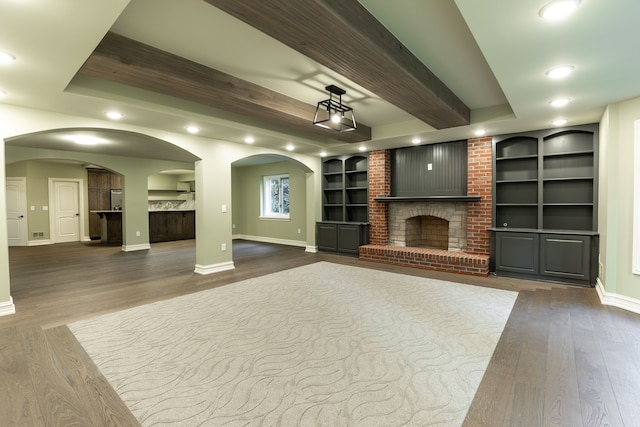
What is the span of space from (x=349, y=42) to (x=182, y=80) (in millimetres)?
1705

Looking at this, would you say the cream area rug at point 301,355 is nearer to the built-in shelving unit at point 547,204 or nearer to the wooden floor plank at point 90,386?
the wooden floor plank at point 90,386

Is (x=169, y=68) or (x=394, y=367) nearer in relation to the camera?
(x=394, y=367)

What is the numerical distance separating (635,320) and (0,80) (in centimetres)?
629

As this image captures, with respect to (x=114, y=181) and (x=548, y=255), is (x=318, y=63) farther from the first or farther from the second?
(x=114, y=181)

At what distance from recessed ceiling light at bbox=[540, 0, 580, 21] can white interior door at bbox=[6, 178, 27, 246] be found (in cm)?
1158

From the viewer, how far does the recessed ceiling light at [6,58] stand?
2.24 metres

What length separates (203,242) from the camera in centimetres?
511

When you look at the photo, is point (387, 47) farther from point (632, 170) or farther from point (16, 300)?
point (16, 300)

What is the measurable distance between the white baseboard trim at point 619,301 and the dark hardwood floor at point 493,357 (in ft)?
0.37

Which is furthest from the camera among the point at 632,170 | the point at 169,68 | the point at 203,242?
the point at 203,242

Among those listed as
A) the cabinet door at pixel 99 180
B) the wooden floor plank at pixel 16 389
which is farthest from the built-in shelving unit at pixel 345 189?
the cabinet door at pixel 99 180

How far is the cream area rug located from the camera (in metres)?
1.75

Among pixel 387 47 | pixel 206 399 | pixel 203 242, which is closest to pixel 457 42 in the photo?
pixel 387 47

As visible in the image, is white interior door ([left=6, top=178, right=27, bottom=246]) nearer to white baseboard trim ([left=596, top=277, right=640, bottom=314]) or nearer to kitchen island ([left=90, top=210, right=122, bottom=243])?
kitchen island ([left=90, top=210, right=122, bottom=243])
